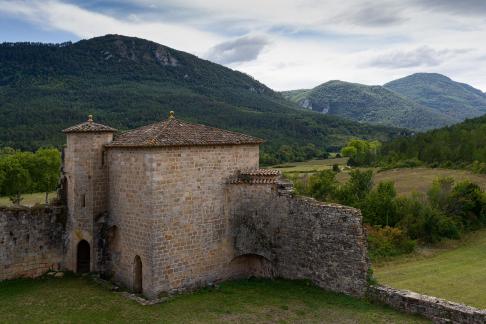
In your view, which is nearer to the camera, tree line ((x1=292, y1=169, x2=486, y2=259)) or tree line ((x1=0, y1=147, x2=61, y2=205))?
tree line ((x1=292, y1=169, x2=486, y2=259))

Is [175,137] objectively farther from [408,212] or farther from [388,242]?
[408,212]

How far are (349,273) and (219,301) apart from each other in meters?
4.22

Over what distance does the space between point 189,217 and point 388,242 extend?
16.2 meters

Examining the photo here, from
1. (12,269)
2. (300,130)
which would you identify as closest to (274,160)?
(300,130)

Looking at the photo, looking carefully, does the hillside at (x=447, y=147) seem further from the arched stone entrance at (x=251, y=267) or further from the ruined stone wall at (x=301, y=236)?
the ruined stone wall at (x=301, y=236)

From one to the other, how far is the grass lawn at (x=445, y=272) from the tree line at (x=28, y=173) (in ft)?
119

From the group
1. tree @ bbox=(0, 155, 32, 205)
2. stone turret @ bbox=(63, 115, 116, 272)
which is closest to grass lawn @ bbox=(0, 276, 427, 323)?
stone turret @ bbox=(63, 115, 116, 272)

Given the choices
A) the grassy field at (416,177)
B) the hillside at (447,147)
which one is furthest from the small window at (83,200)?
the hillside at (447,147)

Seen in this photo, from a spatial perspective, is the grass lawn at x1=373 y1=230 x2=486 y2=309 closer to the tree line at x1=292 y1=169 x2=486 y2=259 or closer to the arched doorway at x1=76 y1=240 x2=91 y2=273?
the tree line at x1=292 y1=169 x2=486 y2=259

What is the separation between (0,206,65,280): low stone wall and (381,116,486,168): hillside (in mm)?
47305

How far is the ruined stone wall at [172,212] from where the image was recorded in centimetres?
1432

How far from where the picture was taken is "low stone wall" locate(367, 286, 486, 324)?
12.0 m

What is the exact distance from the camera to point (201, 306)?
13.8 meters

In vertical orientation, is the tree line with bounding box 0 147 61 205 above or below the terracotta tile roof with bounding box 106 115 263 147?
below
